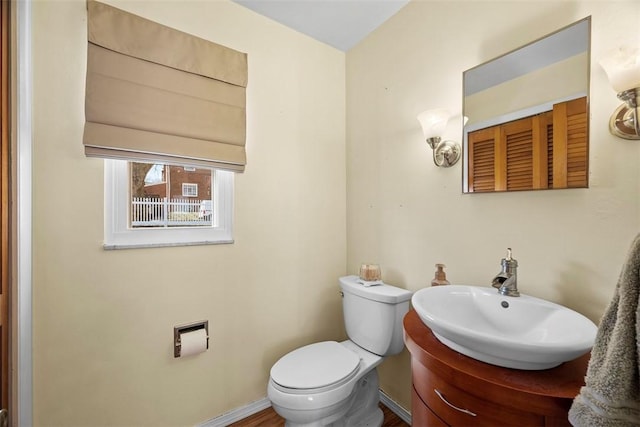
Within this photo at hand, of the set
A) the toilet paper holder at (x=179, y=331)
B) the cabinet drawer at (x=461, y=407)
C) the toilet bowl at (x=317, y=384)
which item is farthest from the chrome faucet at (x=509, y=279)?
the toilet paper holder at (x=179, y=331)

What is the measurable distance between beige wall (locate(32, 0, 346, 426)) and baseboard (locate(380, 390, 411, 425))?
18.5 inches

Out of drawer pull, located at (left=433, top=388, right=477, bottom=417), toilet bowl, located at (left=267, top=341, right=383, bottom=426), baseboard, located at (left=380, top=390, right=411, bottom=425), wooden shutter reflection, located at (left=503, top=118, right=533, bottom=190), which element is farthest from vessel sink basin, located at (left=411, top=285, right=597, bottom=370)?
baseboard, located at (left=380, top=390, right=411, bottom=425)

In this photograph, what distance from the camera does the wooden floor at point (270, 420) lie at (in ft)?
5.18

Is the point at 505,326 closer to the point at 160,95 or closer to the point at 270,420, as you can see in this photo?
the point at 270,420

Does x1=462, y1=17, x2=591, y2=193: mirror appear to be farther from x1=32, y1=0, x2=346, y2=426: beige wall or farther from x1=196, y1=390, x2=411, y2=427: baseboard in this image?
x1=196, y1=390, x2=411, y2=427: baseboard

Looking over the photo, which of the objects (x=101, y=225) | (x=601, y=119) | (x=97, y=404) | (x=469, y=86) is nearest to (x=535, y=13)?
(x=469, y=86)

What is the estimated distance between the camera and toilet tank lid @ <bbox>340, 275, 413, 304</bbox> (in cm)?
143

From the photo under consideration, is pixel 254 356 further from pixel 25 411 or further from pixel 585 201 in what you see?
pixel 585 201

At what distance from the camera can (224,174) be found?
1.61 metres

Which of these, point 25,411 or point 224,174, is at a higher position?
point 224,174

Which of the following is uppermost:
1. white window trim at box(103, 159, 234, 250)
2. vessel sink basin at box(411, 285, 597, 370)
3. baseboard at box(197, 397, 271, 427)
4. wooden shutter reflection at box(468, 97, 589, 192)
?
wooden shutter reflection at box(468, 97, 589, 192)

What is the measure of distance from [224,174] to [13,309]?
3.37 ft

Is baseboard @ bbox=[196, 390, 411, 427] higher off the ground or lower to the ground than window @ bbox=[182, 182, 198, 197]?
lower

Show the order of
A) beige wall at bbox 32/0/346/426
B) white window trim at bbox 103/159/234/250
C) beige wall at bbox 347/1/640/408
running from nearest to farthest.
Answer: beige wall at bbox 347/1/640/408, beige wall at bbox 32/0/346/426, white window trim at bbox 103/159/234/250
